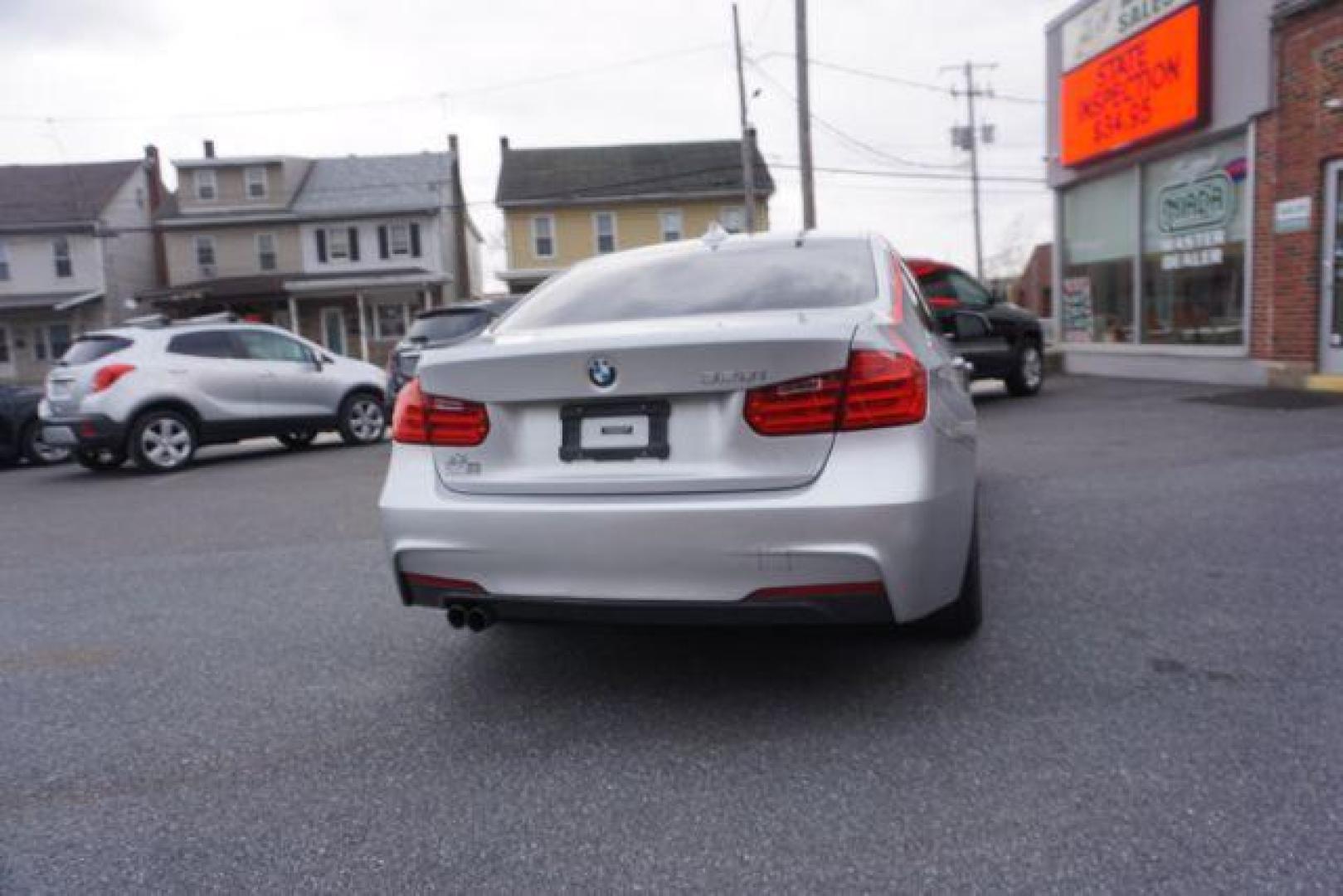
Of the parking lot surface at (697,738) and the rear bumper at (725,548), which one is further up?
the rear bumper at (725,548)

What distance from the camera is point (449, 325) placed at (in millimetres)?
12195

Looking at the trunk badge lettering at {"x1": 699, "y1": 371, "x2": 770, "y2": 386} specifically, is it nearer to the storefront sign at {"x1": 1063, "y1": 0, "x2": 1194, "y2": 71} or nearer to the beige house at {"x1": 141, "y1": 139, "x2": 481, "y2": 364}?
the storefront sign at {"x1": 1063, "y1": 0, "x2": 1194, "y2": 71}

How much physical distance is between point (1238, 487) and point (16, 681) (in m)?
6.50

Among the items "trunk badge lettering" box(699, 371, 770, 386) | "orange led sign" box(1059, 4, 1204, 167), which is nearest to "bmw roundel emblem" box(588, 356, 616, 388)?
"trunk badge lettering" box(699, 371, 770, 386)

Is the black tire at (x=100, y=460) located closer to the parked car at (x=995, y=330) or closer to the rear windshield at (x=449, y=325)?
the rear windshield at (x=449, y=325)

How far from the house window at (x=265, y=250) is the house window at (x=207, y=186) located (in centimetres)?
254

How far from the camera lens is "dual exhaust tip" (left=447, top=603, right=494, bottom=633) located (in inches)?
122

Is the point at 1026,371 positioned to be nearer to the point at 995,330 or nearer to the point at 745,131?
the point at 995,330

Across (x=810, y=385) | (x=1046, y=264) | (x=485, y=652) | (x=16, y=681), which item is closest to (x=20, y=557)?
(x=16, y=681)

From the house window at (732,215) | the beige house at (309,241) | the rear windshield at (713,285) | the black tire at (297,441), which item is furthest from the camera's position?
the house window at (732,215)

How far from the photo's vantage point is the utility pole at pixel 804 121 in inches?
770

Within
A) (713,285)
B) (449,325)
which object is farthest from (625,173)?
(713,285)

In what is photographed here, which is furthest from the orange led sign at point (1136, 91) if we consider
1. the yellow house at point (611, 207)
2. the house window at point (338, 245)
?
the house window at point (338, 245)

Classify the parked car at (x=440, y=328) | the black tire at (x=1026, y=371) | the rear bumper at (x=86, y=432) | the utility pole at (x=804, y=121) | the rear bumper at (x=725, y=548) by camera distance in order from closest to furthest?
the rear bumper at (x=725, y=548) < the rear bumper at (x=86, y=432) < the parked car at (x=440, y=328) < the black tire at (x=1026, y=371) < the utility pole at (x=804, y=121)
